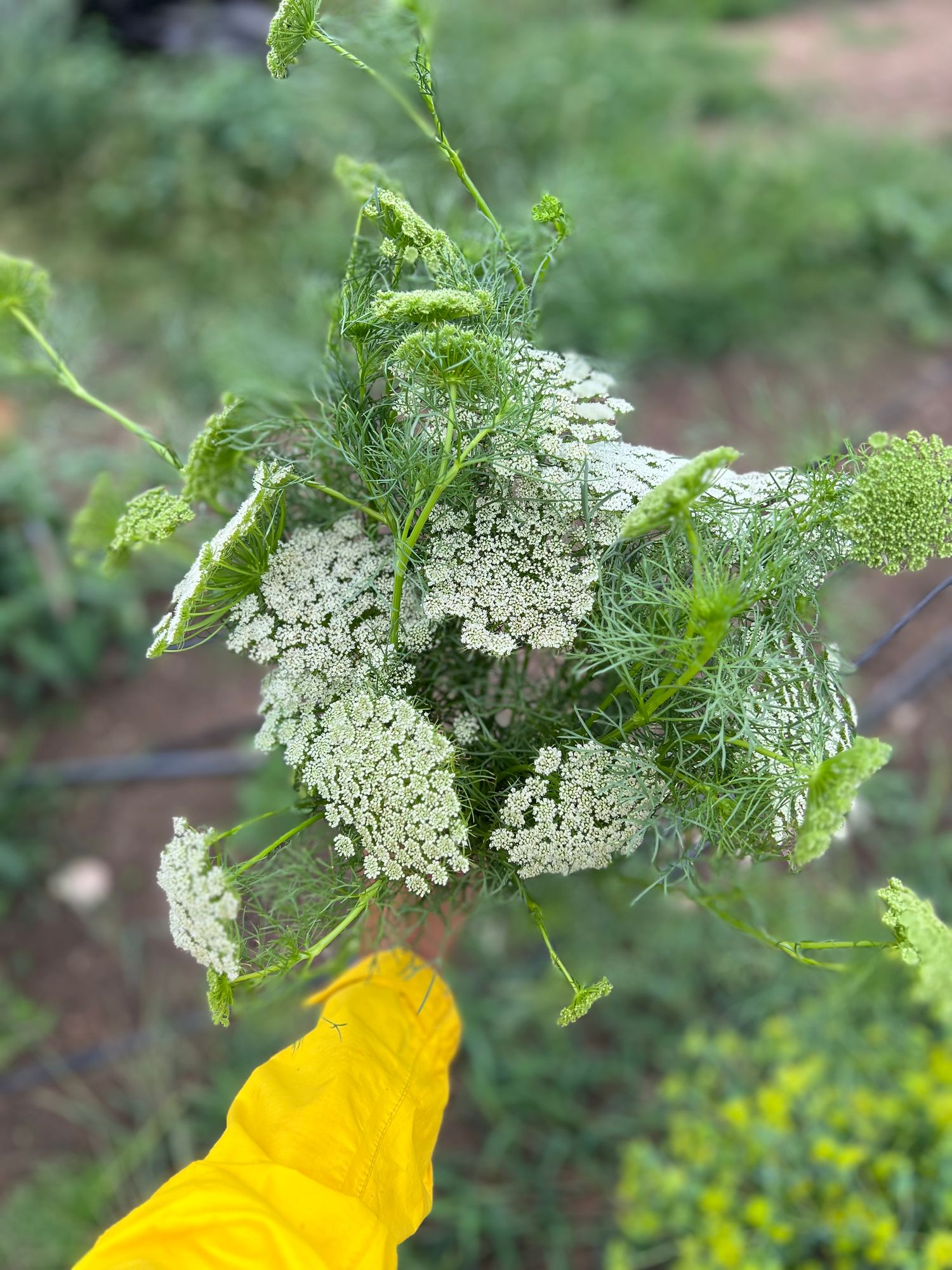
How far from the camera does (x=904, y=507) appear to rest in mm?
588

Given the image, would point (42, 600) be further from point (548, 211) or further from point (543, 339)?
point (548, 211)

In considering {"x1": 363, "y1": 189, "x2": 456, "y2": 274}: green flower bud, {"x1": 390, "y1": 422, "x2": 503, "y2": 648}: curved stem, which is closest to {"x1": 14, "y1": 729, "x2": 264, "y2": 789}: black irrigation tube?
{"x1": 390, "y1": 422, "x2": 503, "y2": 648}: curved stem

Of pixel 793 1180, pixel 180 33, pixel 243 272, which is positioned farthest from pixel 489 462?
pixel 180 33

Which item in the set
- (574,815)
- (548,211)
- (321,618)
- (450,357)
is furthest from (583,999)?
(548,211)

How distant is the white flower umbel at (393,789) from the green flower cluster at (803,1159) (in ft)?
3.83

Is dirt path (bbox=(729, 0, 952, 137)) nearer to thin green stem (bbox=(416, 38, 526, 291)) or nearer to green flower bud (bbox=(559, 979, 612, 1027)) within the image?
thin green stem (bbox=(416, 38, 526, 291))

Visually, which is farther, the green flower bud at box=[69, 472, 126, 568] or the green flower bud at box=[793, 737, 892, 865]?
the green flower bud at box=[69, 472, 126, 568]

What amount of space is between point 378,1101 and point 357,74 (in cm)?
315

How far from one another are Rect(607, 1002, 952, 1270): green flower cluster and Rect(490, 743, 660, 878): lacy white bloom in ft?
3.46

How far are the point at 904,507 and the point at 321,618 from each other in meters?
0.42

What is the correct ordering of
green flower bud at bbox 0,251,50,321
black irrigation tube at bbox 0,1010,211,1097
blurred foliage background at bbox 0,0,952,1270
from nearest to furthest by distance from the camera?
1. green flower bud at bbox 0,251,50,321
2. blurred foliage background at bbox 0,0,952,1270
3. black irrigation tube at bbox 0,1010,211,1097

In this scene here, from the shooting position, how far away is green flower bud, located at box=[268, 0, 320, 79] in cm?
58

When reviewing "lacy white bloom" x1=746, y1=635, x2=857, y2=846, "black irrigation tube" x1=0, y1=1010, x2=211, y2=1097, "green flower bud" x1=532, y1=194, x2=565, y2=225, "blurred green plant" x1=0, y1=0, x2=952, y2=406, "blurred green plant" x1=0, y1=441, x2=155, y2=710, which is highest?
"green flower bud" x1=532, y1=194, x2=565, y2=225

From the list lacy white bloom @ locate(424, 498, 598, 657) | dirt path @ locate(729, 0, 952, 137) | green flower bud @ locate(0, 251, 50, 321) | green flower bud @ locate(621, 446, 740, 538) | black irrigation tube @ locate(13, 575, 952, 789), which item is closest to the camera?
green flower bud @ locate(621, 446, 740, 538)
